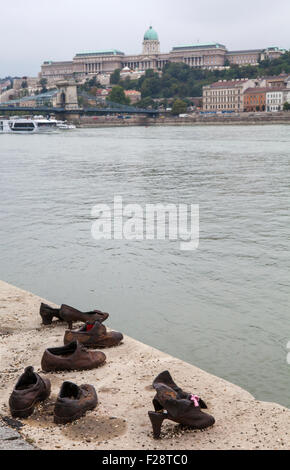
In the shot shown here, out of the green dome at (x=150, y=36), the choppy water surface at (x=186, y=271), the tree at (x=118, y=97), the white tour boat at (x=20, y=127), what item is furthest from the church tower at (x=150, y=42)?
the choppy water surface at (x=186, y=271)

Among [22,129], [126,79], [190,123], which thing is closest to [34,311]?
[22,129]

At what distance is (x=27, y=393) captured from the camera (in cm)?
294

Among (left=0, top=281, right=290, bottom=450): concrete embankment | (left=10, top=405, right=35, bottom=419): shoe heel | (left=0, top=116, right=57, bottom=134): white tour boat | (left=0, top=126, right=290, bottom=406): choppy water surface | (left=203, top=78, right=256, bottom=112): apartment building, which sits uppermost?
(left=203, top=78, right=256, bottom=112): apartment building

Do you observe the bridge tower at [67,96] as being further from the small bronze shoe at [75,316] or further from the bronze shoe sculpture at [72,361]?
the bronze shoe sculpture at [72,361]

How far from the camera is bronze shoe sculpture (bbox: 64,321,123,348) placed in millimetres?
3706

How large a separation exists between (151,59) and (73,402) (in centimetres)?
12638

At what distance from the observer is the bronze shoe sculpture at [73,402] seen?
284 cm

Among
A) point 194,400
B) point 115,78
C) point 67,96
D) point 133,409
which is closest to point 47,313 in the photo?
point 133,409

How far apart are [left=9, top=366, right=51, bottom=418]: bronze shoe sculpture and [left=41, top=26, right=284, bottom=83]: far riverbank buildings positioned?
116m

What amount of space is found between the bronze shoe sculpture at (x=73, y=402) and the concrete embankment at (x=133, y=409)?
4 cm

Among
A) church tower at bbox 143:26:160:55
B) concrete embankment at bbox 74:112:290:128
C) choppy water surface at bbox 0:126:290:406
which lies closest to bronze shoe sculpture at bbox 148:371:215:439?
choppy water surface at bbox 0:126:290:406

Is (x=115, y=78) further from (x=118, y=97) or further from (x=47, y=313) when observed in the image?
(x=47, y=313)

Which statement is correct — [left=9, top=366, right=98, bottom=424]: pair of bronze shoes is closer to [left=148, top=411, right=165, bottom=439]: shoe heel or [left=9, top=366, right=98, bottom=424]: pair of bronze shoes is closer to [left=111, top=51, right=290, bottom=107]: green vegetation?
[left=148, top=411, right=165, bottom=439]: shoe heel

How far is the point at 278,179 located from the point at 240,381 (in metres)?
11.6
